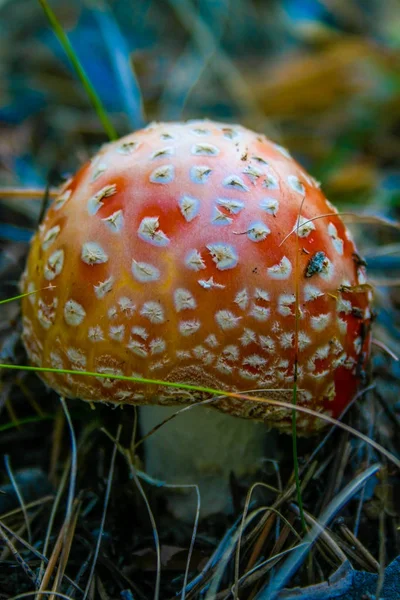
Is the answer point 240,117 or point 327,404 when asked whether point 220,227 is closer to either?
point 327,404

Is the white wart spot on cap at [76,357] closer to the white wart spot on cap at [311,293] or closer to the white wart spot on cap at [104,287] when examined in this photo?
the white wart spot on cap at [104,287]

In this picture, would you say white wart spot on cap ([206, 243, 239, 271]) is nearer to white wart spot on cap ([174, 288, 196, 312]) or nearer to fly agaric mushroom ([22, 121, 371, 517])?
fly agaric mushroom ([22, 121, 371, 517])

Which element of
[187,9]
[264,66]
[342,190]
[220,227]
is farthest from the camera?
[264,66]

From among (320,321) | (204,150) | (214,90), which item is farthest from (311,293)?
(214,90)

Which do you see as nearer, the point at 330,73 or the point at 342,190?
the point at 342,190

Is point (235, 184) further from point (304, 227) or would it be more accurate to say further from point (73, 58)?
point (73, 58)

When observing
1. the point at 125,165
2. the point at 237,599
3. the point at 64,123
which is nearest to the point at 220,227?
the point at 125,165

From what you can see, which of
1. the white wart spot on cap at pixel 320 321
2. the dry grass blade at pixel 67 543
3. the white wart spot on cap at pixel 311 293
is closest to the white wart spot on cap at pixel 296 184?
the white wart spot on cap at pixel 311 293
